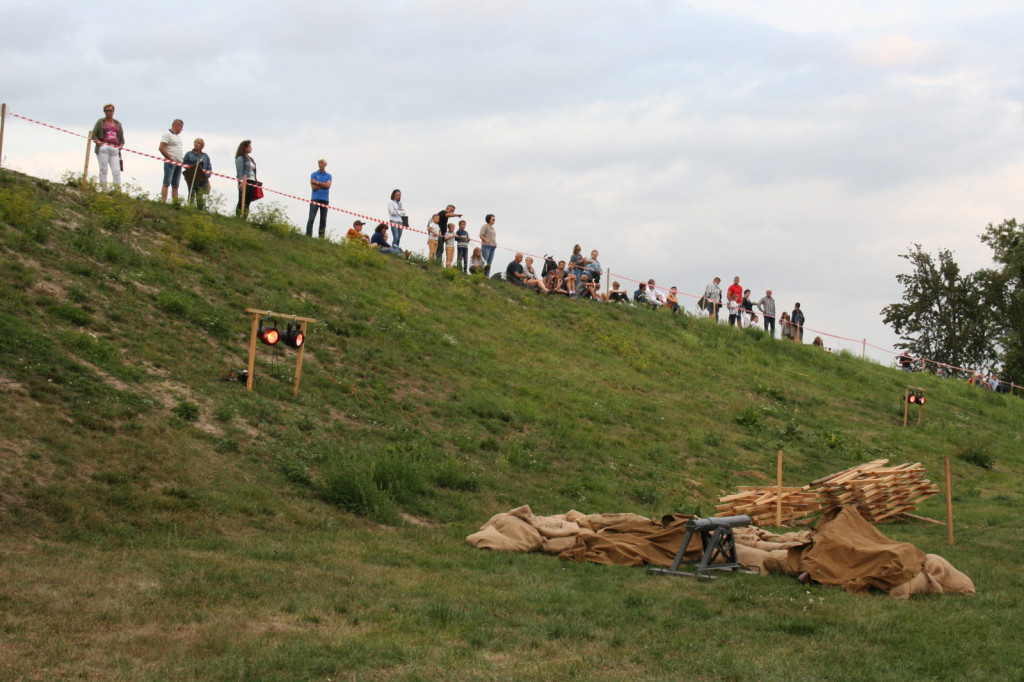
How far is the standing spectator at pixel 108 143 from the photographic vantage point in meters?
19.1

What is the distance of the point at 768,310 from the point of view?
34.0 meters

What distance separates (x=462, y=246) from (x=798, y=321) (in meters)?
14.6

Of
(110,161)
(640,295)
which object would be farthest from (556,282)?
(110,161)

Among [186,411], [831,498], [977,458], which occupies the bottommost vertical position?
[831,498]

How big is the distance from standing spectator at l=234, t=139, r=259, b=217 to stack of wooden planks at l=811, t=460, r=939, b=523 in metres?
14.0

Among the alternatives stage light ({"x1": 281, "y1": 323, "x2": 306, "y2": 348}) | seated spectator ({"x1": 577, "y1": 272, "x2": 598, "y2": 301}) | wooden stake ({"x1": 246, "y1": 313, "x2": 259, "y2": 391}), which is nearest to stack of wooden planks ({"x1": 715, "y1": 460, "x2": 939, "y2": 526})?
stage light ({"x1": 281, "y1": 323, "x2": 306, "y2": 348})

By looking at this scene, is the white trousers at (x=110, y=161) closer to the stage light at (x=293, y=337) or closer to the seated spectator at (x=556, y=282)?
the stage light at (x=293, y=337)

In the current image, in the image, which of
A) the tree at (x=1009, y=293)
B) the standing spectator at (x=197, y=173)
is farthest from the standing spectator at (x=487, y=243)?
the tree at (x=1009, y=293)

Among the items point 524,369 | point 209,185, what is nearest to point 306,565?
point 524,369

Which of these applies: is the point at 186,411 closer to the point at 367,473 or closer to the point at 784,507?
the point at 367,473

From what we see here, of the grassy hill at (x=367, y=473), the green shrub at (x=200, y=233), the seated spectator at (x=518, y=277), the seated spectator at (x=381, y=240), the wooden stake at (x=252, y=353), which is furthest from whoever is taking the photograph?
the seated spectator at (x=518, y=277)

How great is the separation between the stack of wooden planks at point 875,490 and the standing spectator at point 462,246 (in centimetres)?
1384

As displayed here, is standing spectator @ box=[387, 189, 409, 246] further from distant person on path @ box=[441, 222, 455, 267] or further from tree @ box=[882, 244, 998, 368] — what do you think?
tree @ box=[882, 244, 998, 368]

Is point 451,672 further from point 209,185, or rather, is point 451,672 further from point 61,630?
point 209,185
